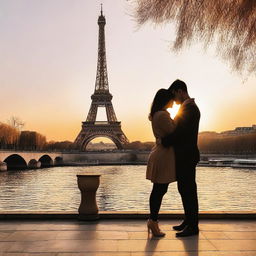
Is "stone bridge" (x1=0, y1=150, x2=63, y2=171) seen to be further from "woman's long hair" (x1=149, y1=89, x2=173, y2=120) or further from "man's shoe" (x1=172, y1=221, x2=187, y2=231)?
"woman's long hair" (x1=149, y1=89, x2=173, y2=120)

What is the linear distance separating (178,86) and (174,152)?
987 mm

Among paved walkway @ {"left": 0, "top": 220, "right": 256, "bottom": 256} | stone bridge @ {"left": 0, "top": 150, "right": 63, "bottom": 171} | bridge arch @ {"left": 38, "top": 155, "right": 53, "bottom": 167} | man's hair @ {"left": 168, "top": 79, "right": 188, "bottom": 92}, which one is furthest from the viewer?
bridge arch @ {"left": 38, "top": 155, "right": 53, "bottom": 167}

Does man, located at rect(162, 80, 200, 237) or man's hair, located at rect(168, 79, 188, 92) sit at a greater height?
man's hair, located at rect(168, 79, 188, 92)

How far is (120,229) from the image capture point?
7242 millimetres

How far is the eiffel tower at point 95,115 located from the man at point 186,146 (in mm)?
85526

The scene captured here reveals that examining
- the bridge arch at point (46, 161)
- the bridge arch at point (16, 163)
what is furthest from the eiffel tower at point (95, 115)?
the bridge arch at point (16, 163)

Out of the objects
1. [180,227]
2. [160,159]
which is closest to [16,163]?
[180,227]

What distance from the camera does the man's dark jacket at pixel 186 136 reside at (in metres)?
6.63

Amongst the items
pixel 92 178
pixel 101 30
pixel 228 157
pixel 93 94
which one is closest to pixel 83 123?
pixel 93 94

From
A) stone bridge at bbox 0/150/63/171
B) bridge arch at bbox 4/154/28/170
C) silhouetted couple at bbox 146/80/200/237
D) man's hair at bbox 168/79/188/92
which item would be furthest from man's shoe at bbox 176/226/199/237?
bridge arch at bbox 4/154/28/170

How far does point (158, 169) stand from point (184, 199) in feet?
2.13

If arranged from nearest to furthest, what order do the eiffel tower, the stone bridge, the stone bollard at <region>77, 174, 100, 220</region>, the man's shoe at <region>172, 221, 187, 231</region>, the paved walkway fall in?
the paved walkway < the man's shoe at <region>172, 221, 187, 231</region> < the stone bollard at <region>77, 174, 100, 220</region> < the stone bridge < the eiffel tower

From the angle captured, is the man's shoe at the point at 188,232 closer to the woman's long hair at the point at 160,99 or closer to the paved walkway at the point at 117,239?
the paved walkway at the point at 117,239

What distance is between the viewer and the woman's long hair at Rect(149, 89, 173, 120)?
670 cm
